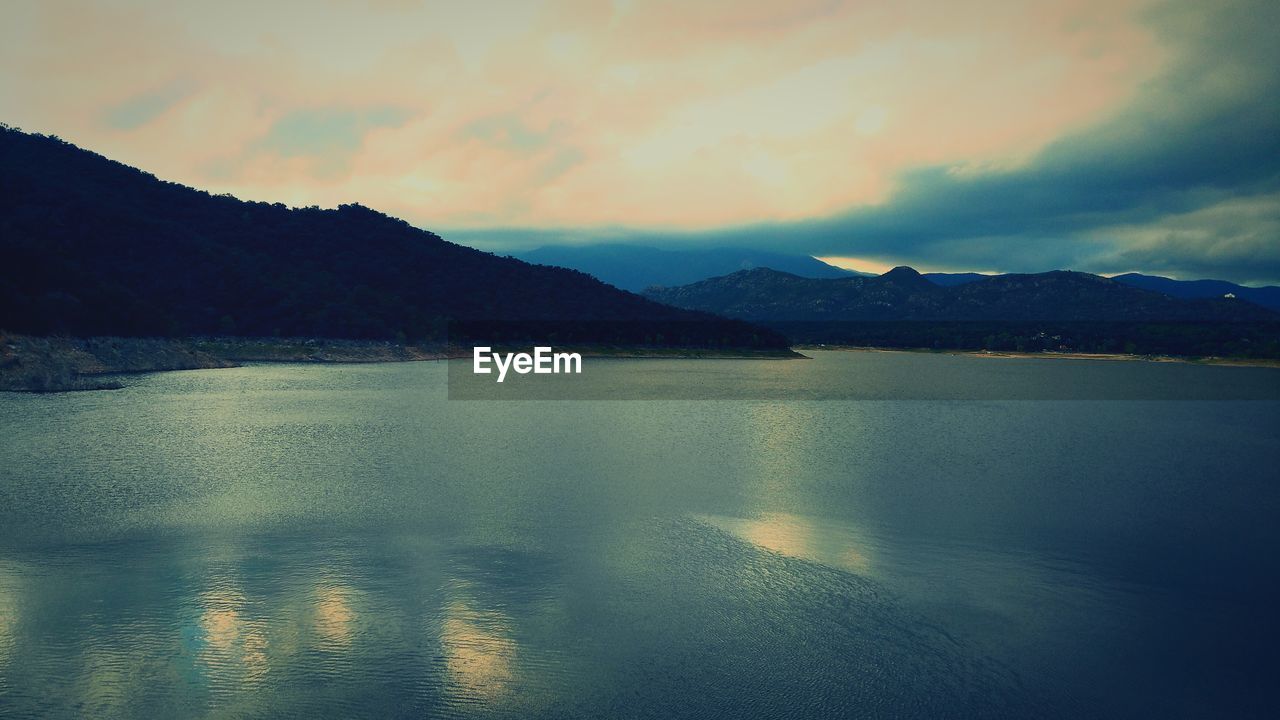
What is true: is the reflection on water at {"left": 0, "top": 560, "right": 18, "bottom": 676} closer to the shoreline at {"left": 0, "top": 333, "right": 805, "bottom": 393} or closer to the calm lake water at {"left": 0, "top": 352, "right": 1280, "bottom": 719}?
the calm lake water at {"left": 0, "top": 352, "right": 1280, "bottom": 719}

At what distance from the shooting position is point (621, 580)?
1669 cm

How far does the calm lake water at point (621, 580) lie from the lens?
448 inches

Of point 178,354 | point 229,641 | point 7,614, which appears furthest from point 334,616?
point 178,354

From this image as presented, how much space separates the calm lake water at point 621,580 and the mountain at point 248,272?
244 ft

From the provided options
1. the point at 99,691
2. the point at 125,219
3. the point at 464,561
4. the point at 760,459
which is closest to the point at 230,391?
the point at 760,459

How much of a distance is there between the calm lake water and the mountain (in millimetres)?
74370

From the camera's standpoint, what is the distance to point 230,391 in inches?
2655

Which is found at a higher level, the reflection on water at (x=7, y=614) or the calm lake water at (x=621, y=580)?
the reflection on water at (x=7, y=614)

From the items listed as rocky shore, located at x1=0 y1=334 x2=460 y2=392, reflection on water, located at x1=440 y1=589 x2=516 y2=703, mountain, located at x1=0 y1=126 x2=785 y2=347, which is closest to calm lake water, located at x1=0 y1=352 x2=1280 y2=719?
reflection on water, located at x1=440 y1=589 x2=516 y2=703

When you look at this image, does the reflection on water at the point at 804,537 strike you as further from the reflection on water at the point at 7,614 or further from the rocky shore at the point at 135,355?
the rocky shore at the point at 135,355

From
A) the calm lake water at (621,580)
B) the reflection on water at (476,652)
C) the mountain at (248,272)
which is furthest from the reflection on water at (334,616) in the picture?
the mountain at (248,272)

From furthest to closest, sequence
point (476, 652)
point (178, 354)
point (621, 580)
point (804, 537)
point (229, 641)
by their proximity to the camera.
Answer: point (178, 354)
point (804, 537)
point (621, 580)
point (229, 641)
point (476, 652)

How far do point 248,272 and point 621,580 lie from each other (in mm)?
156453

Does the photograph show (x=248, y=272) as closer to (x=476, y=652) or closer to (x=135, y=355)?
(x=135, y=355)
